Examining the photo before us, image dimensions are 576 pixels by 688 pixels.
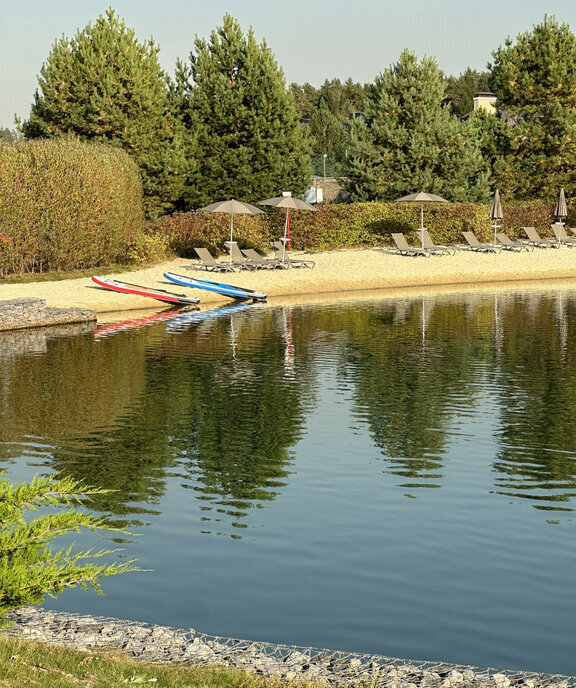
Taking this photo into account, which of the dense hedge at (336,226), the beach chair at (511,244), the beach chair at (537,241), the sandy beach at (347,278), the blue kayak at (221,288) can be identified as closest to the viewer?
the sandy beach at (347,278)

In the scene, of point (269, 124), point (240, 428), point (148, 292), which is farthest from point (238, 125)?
point (240, 428)

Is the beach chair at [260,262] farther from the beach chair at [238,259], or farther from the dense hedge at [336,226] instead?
Result: the dense hedge at [336,226]

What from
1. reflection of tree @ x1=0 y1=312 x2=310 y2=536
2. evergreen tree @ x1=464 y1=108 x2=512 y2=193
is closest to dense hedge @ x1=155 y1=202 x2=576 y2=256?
evergreen tree @ x1=464 y1=108 x2=512 y2=193

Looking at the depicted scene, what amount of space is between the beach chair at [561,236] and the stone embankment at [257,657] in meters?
43.2

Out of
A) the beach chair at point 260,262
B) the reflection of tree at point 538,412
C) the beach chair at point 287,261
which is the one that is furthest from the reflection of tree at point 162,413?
the beach chair at point 287,261

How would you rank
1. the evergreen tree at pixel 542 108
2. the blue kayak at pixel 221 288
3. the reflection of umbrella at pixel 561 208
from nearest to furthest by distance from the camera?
the blue kayak at pixel 221 288
the reflection of umbrella at pixel 561 208
the evergreen tree at pixel 542 108

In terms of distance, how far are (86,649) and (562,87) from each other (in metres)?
51.5

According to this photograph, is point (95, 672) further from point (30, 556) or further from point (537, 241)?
point (537, 241)

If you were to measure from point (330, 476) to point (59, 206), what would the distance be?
83.2 feet

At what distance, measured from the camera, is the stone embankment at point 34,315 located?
27750 mm

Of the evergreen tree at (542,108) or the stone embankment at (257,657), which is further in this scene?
the evergreen tree at (542,108)

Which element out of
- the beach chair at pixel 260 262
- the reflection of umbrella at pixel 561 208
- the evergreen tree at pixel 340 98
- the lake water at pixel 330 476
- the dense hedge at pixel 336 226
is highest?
the evergreen tree at pixel 340 98

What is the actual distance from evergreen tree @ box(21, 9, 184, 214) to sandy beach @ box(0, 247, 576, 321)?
5732 millimetres

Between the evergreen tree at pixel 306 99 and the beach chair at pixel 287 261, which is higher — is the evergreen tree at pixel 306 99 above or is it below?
above
